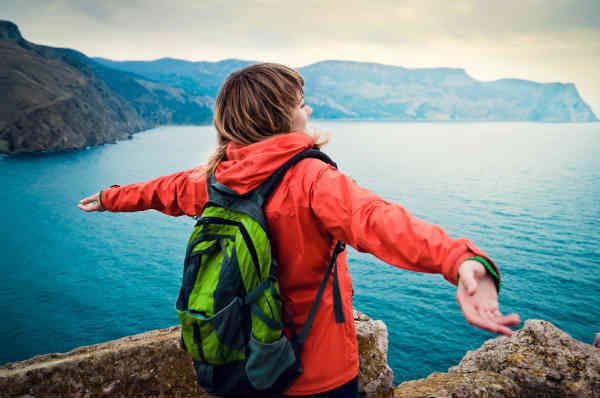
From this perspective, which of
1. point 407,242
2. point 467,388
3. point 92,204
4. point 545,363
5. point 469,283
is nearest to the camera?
point 469,283

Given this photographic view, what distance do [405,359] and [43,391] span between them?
15317 millimetres

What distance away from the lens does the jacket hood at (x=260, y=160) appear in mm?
1676

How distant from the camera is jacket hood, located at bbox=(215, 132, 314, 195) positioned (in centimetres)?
168

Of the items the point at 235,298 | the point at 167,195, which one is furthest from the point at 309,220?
the point at 167,195

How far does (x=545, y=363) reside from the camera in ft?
11.8

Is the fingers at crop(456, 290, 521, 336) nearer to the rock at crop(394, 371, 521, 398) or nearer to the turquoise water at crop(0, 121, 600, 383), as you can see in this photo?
the rock at crop(394, 371, 521, 398)

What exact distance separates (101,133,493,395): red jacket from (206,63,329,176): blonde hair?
0.11 metres

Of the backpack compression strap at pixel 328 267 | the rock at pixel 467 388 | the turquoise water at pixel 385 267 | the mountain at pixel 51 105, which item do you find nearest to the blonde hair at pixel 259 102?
the backpack compression strap at pixel 328 267

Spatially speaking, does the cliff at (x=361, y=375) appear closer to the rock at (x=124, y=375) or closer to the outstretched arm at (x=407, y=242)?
the rock at (x=124, y=375)

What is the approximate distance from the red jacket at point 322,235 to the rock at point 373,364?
5.11 feet

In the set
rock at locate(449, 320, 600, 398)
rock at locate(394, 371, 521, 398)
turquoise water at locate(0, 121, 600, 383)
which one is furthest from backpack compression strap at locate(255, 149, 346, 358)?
turquoise water at locate(0, 121, 600, 383)

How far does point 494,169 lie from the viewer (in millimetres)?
58656

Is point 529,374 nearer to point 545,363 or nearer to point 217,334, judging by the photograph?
point 545,363

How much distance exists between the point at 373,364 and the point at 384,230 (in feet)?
8.76
